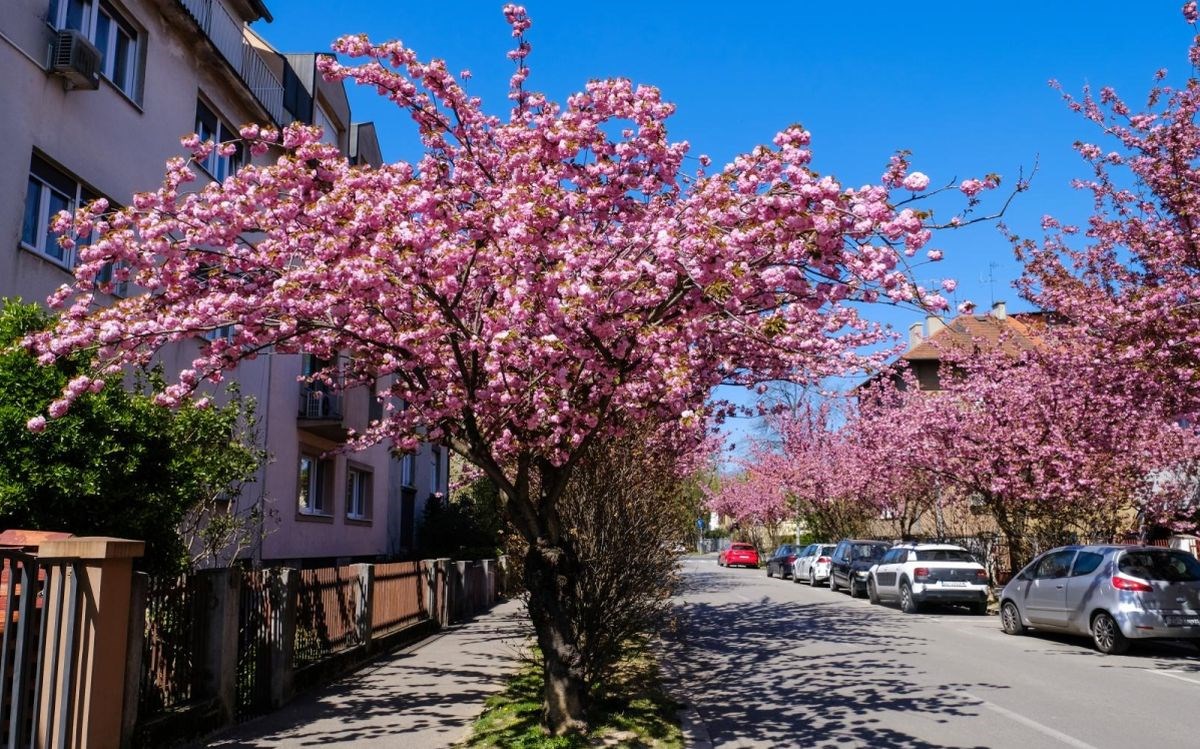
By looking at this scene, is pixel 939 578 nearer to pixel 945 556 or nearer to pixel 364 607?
pixel 945 556

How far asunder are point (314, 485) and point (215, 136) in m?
8.08

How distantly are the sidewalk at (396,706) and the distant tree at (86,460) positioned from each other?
1817 millimetres

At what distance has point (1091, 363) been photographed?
14047 millimetres

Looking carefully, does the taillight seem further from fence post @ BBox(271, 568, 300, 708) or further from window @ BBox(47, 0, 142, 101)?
window @ BBox(47, 0, 142, 101)

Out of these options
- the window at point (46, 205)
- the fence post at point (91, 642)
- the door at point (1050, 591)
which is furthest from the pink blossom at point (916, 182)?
the door at point (1050, 591)

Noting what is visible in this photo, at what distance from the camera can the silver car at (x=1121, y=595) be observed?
41.2 ft

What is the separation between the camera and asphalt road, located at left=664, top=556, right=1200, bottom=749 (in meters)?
7.88

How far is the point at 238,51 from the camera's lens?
16984 mm

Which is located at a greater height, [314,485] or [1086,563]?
[314,485]

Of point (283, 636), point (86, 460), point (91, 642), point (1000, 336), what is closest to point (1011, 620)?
point (1000, 336)

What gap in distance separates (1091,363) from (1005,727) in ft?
25.8

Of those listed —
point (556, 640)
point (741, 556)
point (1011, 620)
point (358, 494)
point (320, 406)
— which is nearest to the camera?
point (556, 640)

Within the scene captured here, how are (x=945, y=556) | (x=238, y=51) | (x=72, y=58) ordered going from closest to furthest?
(x=72, y=58)
(x=238, y=51)
(x=945, y=556)

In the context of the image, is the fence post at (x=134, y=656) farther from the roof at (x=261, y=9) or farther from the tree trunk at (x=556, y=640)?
the roof at (x=261, y=9)
